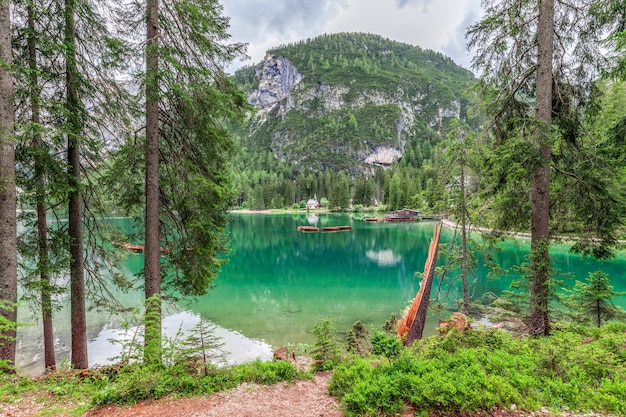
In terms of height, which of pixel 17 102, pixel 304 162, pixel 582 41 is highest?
pixel 304 162

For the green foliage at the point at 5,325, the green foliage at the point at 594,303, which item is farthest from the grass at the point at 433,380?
the green foliage at the point at 594,303

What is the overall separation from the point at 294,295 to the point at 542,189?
1471 cm

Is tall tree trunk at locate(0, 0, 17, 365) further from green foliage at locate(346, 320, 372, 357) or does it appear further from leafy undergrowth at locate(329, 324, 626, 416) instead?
green foliage at locate(346, 320, 372, 357)

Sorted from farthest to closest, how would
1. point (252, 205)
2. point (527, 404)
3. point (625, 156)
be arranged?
1. point (252, 205)
2. point (625, 156)
3. point (527, 404)

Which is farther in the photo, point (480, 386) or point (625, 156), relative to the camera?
point (625, 156)

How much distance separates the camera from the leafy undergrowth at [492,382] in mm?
3178

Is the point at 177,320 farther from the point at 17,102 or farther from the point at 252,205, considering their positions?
the point at 252,205

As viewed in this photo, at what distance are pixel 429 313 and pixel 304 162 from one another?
16027 cm

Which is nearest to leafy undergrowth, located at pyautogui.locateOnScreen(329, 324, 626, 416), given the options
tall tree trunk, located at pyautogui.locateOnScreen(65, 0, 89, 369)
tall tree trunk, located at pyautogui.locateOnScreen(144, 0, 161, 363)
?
tall tree trunk, located at pyautogui.locateOnScreen(144, 0, 161, 363)

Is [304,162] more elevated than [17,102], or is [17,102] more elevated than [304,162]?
[304,162]

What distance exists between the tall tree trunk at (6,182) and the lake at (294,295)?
63.2 inches

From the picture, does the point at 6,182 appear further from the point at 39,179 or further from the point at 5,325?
the point at 5,325

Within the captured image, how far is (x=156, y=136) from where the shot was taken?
626 centimetres

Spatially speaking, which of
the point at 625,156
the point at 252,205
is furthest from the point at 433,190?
the point at 252,205
